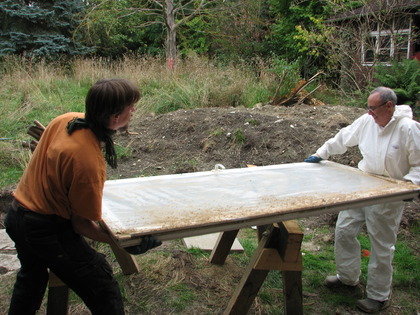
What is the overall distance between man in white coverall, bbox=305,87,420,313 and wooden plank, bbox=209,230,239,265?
87 centimetres

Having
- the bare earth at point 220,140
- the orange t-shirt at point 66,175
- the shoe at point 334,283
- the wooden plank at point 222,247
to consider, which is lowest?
the shoe at point 334,283

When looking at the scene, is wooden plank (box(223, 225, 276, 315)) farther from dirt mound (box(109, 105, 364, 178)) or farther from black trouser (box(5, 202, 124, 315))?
dirt mound (box(109, 105, 364, 178))

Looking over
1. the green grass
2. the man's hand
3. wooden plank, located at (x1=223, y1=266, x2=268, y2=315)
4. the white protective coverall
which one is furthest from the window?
the man's hand

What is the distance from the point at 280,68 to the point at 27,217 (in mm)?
9411

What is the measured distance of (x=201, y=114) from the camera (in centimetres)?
732

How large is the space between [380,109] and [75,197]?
7.13 feet

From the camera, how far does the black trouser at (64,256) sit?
1829 millimetres

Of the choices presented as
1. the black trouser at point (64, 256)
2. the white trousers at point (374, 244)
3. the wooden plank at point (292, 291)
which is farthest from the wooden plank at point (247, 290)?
the white trousers at point (374, 244)

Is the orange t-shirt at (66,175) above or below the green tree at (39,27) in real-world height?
below

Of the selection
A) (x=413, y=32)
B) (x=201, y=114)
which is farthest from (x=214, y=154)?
(x=413, y=32)

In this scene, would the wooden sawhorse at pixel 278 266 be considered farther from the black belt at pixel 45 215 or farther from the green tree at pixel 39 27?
the green tree at pixel 39 27

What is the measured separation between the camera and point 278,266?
245 centimetres

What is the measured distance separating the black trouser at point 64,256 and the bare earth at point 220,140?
331 centimetres

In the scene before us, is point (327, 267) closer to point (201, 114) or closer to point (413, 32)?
point (201, 114)
